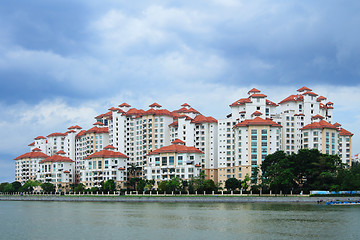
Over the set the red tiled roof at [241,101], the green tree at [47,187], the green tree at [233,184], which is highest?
the red tiled roof at [241,101]

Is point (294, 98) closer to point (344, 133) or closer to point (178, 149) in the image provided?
point (344, 133)

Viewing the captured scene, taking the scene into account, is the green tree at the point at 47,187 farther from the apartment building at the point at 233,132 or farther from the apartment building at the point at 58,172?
the apartment building at the point at 233,132

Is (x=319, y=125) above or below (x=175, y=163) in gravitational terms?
above

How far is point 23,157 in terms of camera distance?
15062 cm


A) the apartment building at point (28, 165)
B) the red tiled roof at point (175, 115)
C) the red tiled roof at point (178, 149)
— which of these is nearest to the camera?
the red tiled roof at point (178, 149)

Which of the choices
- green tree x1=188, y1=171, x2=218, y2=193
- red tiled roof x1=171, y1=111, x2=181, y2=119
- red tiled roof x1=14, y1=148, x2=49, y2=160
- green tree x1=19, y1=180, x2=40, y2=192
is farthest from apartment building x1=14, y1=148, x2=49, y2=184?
green tree x1=188, y1=171, x2=218, y2=193

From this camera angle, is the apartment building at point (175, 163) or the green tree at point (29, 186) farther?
the green tree at point (29, 186)

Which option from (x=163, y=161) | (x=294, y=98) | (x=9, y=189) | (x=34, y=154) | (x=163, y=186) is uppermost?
(x=294, y=98)

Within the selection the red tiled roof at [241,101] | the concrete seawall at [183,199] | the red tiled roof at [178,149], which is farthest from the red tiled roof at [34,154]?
the red tiled roof at [241,101]

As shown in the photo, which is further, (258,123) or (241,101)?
(241,101)

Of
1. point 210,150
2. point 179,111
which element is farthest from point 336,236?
point 179,111

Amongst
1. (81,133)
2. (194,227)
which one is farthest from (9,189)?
(194,227)

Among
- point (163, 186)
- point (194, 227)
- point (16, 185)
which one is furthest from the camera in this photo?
point (16, 185)

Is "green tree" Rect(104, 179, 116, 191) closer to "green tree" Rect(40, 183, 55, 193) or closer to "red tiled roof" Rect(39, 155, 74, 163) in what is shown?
"green tree" Rect(40, 183, 55, 193)
